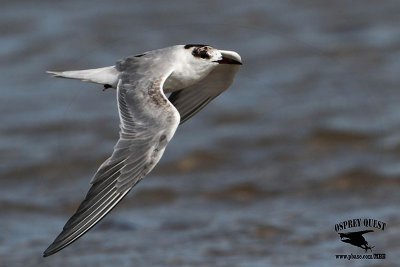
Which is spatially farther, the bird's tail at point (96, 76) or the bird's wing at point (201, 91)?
the bird's wing at point (201, 91)

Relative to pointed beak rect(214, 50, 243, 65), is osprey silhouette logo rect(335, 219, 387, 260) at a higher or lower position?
lower

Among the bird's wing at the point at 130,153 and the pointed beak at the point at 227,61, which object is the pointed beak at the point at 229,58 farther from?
the bird's wing at the point at 130,153

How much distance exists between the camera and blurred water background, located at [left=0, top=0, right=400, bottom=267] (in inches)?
392

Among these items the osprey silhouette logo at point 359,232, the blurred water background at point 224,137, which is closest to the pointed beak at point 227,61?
the blurred water background at point 224,137

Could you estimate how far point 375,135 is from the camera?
12.7 metres

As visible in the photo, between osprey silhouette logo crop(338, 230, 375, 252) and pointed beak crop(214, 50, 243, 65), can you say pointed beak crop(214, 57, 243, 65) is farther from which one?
osprey silhouette logo crop(338, 230, 375, 252)

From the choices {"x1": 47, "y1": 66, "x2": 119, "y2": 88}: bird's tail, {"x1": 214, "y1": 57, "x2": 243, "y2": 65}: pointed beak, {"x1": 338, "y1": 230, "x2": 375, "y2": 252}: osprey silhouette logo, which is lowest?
{"x1": 338, "y1": 230, "x2": 375, "y2": 252}: osprey silhouette logo

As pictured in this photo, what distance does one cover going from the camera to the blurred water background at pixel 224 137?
9.96 m

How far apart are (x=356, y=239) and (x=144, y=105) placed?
2895 mm

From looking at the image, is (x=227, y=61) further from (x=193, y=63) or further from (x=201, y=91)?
(x=201, y=91)

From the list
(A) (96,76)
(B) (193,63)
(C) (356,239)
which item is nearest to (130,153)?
(A) (96,76)

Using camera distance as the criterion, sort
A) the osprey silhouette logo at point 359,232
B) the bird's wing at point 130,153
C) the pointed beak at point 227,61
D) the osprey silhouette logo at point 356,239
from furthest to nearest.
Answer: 1. the osprey silhouette logo at point 356,239
2. the osprey silhouette logo at point 359,232
3. the pointed beak at point 227,61
4. the bird's wing at point 130,153

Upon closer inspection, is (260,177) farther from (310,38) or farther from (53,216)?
(310,38)

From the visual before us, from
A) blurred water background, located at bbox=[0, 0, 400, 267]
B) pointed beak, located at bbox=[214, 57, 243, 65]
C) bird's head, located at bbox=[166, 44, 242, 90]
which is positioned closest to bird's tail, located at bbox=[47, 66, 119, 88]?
bird's head, located at bbox=[166, 44, 242, 90]
